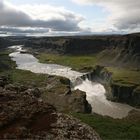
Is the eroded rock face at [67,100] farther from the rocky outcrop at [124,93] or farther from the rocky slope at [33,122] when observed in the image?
the rocky slope at [33,122]

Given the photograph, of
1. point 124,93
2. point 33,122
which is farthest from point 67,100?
point 33,122

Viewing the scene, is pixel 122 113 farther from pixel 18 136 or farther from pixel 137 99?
pixel 18 136

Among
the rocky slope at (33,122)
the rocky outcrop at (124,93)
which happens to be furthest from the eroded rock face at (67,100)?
the rocky slope at (33,122)

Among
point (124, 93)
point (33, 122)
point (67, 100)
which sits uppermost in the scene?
point (33, 122)

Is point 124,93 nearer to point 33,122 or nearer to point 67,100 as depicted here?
point 67,100

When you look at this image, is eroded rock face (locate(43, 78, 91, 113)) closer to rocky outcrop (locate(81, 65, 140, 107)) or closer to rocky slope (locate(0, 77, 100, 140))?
rocky outcrop (locate(81, 65, 140, 107))

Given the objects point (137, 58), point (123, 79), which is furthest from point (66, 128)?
point (137, 58)

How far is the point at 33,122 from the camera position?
19125 mm

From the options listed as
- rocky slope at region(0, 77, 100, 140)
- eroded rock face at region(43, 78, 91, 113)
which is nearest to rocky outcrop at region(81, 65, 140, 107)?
eroded rock face at region(43, 78, 91, 113)

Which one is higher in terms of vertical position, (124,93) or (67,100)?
(67,100)

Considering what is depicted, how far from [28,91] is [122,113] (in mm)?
52754

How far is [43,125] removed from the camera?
18.7 metres

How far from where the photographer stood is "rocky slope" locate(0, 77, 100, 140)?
1777cm

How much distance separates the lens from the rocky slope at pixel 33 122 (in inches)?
699
